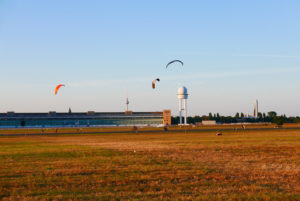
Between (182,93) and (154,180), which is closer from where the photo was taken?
(154,180)

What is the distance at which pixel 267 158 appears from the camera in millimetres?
26781

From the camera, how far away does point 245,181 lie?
17.4 m

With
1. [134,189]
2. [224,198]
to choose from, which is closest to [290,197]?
[224,198]

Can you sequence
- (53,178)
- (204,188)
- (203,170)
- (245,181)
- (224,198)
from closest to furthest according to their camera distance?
(224,198) → (204,188) → (245,181) → (53,178) → (203,170)

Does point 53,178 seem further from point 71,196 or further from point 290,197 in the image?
point 290,197

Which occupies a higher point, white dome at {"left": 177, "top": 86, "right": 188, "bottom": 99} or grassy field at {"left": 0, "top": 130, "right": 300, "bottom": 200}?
white dome at {"left": 177, "top": 86, "right": 188, "bottom": 99}

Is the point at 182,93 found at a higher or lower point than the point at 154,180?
higher

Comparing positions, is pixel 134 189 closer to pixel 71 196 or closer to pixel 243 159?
pixel 71 196

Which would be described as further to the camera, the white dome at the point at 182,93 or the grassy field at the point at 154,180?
the white dome at the point at 182,93

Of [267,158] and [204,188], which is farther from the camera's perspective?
[267,158]

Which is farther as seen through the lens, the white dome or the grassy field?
the white dome

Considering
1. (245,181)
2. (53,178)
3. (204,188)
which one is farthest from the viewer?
(53,178)

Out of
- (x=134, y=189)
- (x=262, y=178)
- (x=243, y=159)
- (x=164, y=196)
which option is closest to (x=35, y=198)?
(x=134, y=189)

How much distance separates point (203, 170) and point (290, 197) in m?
7.65
